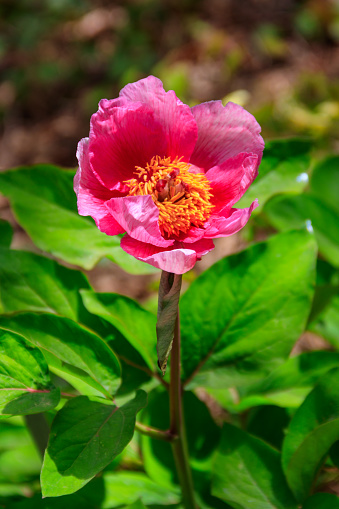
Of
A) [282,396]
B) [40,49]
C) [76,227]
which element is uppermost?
[76,227]

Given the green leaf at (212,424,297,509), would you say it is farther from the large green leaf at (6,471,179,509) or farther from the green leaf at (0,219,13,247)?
the green leaf at (0,219,13,247)

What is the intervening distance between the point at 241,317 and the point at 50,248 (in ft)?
1.30

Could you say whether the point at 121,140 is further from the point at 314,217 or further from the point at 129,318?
the point at 314,217

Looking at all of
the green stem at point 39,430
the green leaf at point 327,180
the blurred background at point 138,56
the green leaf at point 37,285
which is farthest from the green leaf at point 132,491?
the blurred background at point 138,56

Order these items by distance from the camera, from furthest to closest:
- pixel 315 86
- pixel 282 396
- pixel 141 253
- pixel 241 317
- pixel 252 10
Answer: pixel 252 10 < pixel 315 86 < pixel 282 396 < pixel 241 317 < pixel 141 253

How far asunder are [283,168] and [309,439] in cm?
52

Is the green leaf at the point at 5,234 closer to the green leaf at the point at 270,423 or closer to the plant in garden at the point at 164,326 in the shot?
the plant in garden at the point at 164,326

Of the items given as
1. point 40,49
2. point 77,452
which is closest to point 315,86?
point 40,49

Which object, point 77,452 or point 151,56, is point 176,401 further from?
point 151,56

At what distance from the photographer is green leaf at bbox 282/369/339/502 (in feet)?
2.80

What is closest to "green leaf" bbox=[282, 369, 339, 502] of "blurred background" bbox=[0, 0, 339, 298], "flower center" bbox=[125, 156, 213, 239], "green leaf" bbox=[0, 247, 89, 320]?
"flower center" bbox=[125, 156, 213, 239]

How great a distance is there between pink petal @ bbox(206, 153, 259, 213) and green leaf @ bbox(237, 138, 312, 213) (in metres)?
0.19

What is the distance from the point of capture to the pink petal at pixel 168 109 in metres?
0.81

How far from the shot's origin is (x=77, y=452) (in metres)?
0.75
